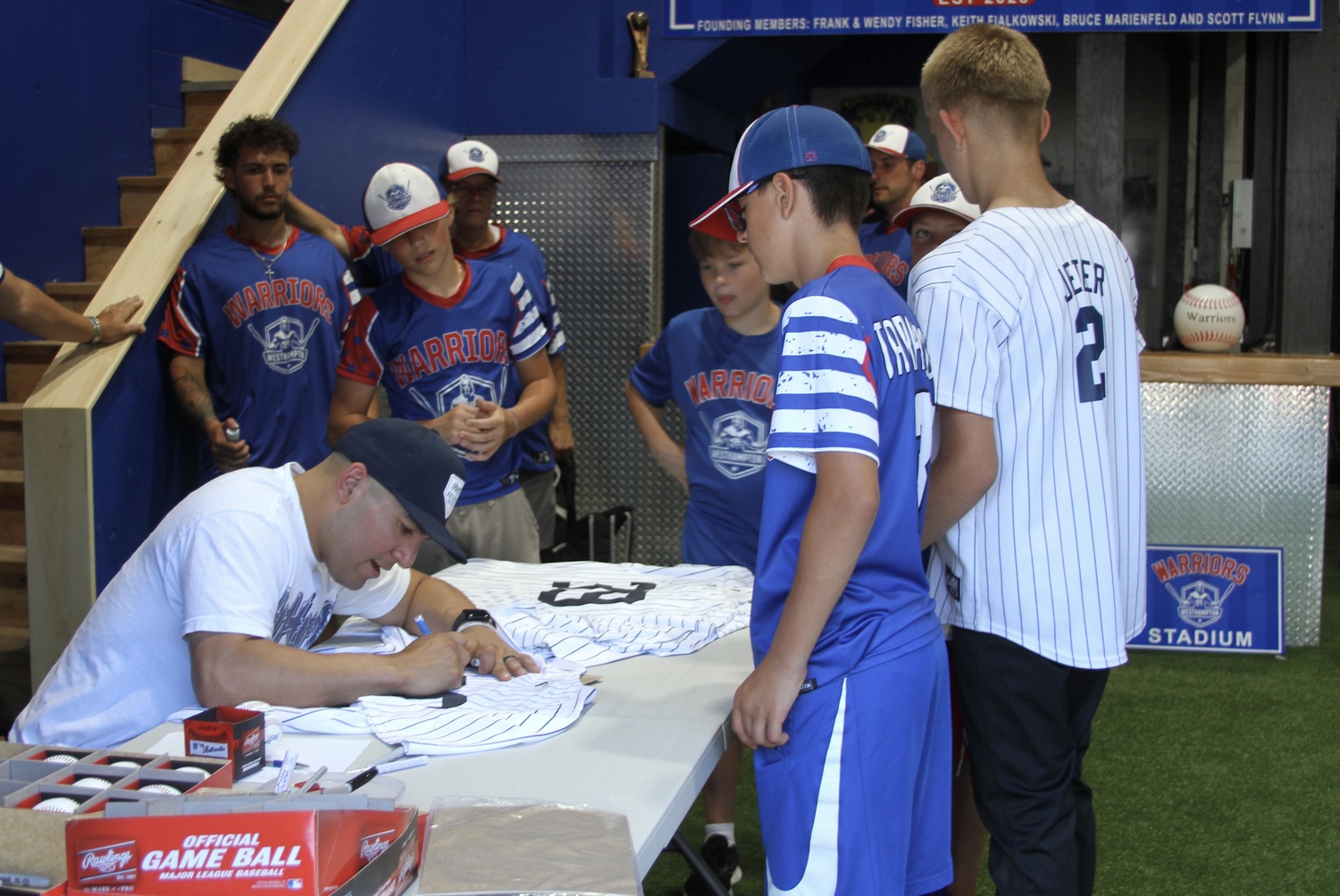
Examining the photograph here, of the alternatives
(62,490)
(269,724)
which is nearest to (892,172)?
(62,490)

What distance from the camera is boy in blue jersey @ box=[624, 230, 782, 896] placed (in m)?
2.74

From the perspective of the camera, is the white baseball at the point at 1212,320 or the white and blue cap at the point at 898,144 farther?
the white baseball at the point at 1212,320

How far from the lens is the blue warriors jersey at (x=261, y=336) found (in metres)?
3.60

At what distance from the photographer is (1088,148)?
214 inches

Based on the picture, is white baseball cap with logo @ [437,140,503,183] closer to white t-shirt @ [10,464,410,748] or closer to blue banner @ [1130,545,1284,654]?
white t-shirt @ [10,464,410,748]

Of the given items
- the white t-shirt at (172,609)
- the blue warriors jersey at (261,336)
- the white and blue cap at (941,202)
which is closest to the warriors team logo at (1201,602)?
the white and blue cap at (941,202)

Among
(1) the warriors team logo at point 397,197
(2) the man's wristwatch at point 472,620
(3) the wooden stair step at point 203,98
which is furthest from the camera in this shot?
(3) the wooden stair step at point 203,98

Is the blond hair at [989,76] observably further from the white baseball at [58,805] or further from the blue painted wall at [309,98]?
the blue painted wall at [309,98]

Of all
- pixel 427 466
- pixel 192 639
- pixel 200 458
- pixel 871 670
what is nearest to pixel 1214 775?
pixel 871 670

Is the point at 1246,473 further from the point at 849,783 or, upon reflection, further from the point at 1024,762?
the point at 849,783

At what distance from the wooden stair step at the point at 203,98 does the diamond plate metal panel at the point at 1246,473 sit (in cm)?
435

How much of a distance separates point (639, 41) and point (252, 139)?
2.31 m

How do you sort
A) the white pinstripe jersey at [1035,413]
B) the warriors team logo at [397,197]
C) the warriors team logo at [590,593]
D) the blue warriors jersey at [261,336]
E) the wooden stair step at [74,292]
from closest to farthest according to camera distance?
the white pinstripe jersey at [1035,413] < the warriors team logo at [590,593] < the warriors team logo at [397,197] < the blue warriors jersey at [261,336] < the wooden stair step at [74,292]

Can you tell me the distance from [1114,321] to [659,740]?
3.28 ft
